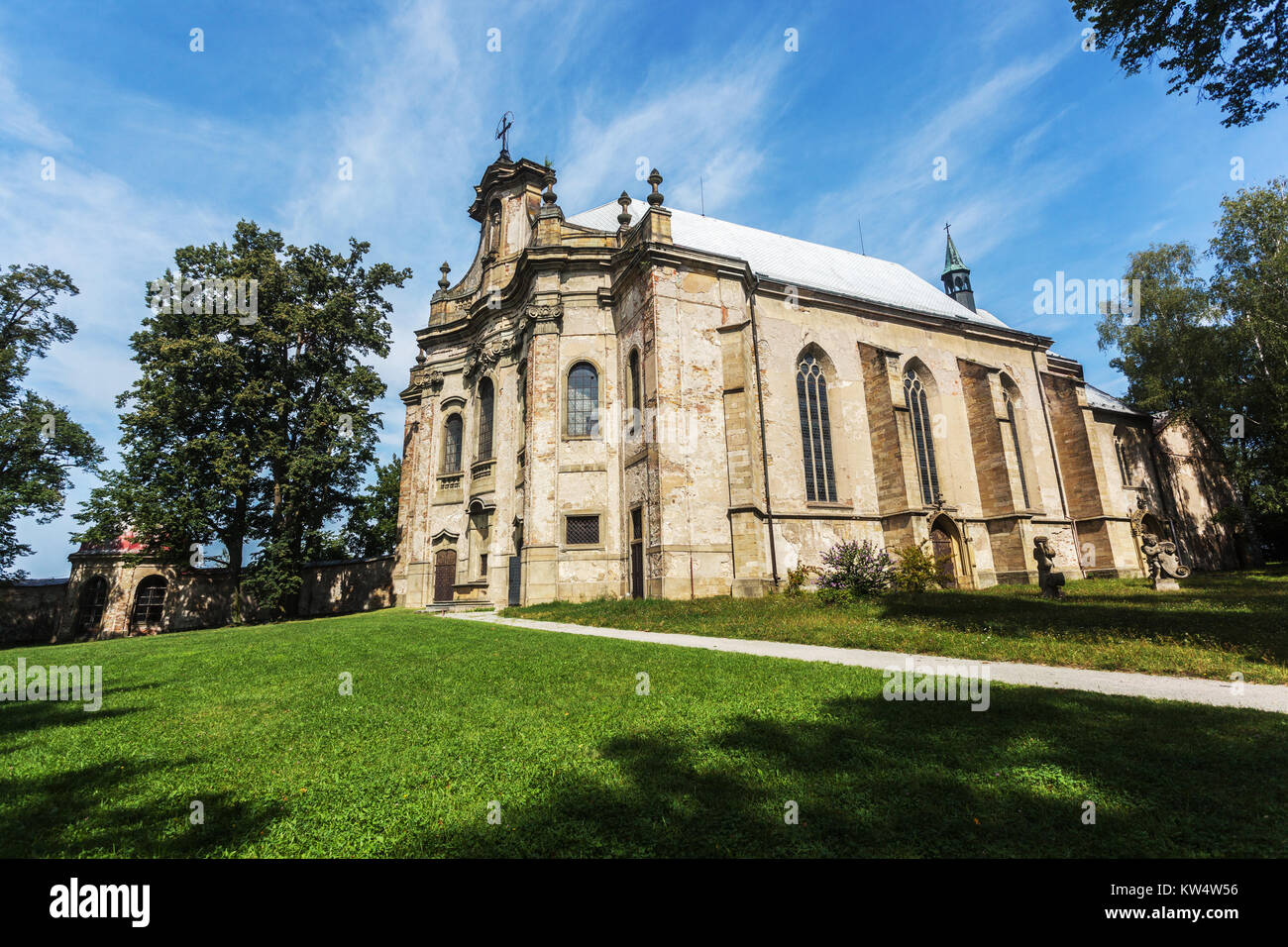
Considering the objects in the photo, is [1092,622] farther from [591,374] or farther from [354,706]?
[591,374]

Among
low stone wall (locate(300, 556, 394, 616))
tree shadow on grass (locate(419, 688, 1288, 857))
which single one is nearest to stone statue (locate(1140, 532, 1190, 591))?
tree shadow on grass (locate(419, 688, 1288, 857))

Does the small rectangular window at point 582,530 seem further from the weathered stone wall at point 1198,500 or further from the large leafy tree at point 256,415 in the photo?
the weathered stone wall at point 1198,500

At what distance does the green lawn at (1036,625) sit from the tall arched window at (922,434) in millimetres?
7919

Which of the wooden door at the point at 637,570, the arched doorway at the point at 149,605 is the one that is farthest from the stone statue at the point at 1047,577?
the arched doorway at the point at 149,605

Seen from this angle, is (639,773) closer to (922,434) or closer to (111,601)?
(922,434)

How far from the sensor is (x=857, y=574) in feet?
53.4

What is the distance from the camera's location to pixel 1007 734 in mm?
4199

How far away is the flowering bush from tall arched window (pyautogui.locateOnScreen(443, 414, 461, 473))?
18.1 m

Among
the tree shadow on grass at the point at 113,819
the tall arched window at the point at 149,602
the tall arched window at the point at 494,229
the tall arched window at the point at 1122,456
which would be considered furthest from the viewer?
the tall arched window at the point at 1122,456

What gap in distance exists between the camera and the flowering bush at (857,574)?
627 inches

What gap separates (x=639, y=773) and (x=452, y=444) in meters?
25.8

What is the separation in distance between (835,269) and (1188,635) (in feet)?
82.7
